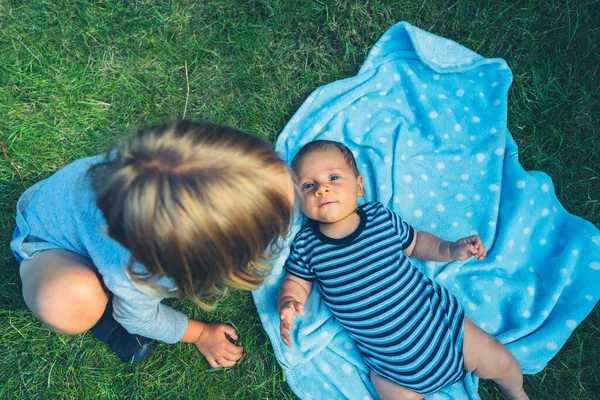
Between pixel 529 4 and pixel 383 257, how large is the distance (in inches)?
62.5

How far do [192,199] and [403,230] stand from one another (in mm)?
1087

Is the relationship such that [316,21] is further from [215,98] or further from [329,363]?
[329,363]

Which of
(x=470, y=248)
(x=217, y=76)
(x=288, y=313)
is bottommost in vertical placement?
(x=288, y=313)

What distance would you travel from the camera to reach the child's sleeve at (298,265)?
1.97 meters

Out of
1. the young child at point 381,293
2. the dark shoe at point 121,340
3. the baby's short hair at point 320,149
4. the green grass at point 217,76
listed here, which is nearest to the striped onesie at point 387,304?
the young child at point 381,293

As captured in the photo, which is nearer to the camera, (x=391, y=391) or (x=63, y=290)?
(x=63, y=290)

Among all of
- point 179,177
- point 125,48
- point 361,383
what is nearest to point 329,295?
point 361,383

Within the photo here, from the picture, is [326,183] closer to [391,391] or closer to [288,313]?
[288,313]

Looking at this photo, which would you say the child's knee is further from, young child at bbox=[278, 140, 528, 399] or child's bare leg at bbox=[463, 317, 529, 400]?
child's bare leg at bbox=[463, 317, 529, 400]

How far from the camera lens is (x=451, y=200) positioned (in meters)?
2.23

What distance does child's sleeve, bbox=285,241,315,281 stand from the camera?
1.97 meters

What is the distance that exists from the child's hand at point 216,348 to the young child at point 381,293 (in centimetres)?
38

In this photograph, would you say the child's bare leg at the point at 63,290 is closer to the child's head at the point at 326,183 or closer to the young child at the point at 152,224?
the young child at the point at 152,224

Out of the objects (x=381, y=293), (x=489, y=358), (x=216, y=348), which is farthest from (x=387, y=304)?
(x=216, y=348)
